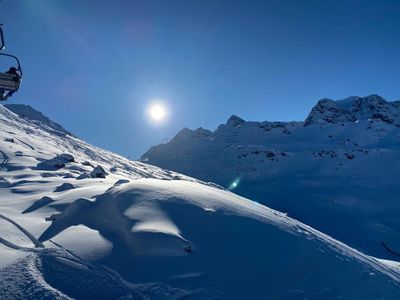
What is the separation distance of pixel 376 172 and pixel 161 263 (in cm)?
4632

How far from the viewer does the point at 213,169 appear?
56.8 m

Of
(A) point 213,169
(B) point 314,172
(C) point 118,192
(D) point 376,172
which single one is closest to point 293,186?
(B) point 314,172

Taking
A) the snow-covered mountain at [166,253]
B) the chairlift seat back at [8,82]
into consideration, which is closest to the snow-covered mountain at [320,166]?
the snow-covered mountain at [166,253]

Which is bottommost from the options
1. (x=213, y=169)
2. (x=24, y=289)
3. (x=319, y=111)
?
(x=24, y=289)

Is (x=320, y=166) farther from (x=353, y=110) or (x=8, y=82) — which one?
(x=8, y=82)

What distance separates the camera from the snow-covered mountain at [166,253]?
488 cm

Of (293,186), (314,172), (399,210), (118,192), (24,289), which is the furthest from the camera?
(314,172)

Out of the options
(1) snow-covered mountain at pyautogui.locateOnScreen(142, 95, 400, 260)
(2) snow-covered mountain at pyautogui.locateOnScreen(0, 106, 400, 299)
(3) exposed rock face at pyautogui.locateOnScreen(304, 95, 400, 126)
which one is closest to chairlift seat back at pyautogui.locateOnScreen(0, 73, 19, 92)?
(2) snow-covered mountain at pyautogui.locateOnScreen(0, 106, 400, 299)

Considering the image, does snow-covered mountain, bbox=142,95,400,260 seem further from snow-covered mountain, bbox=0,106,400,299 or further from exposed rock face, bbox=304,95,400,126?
snow-covered mountain, bbox=0,106,400,299

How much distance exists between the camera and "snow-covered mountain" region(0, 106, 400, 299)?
192 inches

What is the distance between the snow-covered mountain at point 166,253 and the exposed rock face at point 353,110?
2860 inches

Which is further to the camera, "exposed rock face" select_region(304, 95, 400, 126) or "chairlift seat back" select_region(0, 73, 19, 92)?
"exposed rock face" select_region(304, 95, 400, 126)

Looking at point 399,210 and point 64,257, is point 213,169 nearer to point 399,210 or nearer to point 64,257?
point 399,210

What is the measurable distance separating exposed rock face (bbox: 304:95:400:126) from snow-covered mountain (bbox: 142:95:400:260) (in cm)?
19
